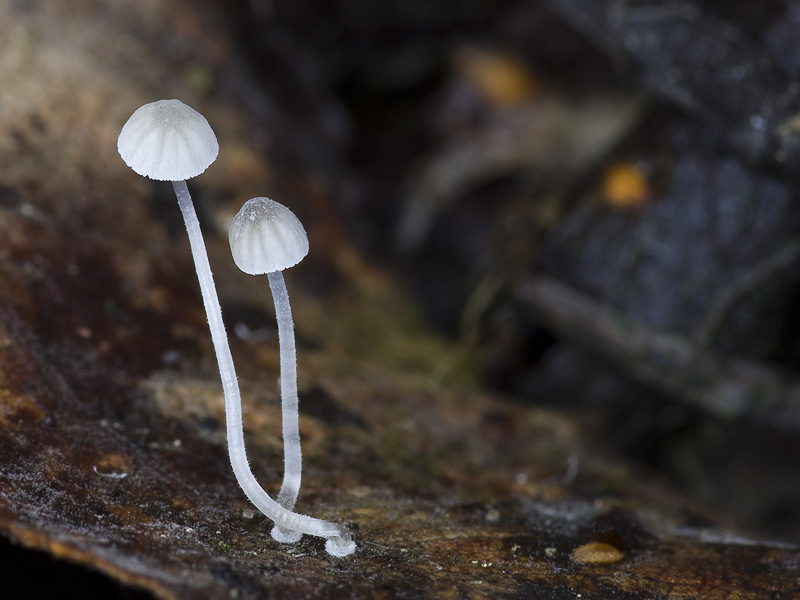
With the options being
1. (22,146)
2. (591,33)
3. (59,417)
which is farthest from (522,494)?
(22,146)

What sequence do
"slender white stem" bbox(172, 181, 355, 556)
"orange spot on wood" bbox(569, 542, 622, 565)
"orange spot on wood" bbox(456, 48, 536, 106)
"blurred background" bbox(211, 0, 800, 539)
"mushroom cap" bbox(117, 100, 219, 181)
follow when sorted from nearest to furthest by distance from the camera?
"mushroom cap" bbox(117, 100, 219, 181) < "slender white stem" bbox(172, 181, 355, 556) < "orange spot on wood" bbox(569, 542, 622, 565) < "blurred background" bbox(211, 0, 800, 539) < "orange spot on wood" bbox(456, 48, 536, 106)

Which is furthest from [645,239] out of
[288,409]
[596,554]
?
[288,409]

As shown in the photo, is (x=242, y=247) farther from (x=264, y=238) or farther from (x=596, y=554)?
(x=596, y=554)

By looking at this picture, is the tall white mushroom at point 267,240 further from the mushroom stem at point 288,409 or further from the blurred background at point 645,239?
the blurred background at point 645,239

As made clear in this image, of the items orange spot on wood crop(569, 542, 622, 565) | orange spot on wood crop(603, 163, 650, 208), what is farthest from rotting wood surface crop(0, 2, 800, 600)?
orange spot on wood crop(603, 163, 650, 208)

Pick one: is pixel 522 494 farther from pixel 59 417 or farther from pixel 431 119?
pixel 431 119

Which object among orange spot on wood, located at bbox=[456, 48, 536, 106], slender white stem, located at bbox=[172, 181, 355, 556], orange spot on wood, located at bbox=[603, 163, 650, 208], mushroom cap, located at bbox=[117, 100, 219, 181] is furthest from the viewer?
orange spot on wood, located at bbox=[456, 48, 536, 106]

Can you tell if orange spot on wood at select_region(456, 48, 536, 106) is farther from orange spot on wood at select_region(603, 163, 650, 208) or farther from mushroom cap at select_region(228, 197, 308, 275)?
mushroom cap at select_region(228, 197, 308, 275)
